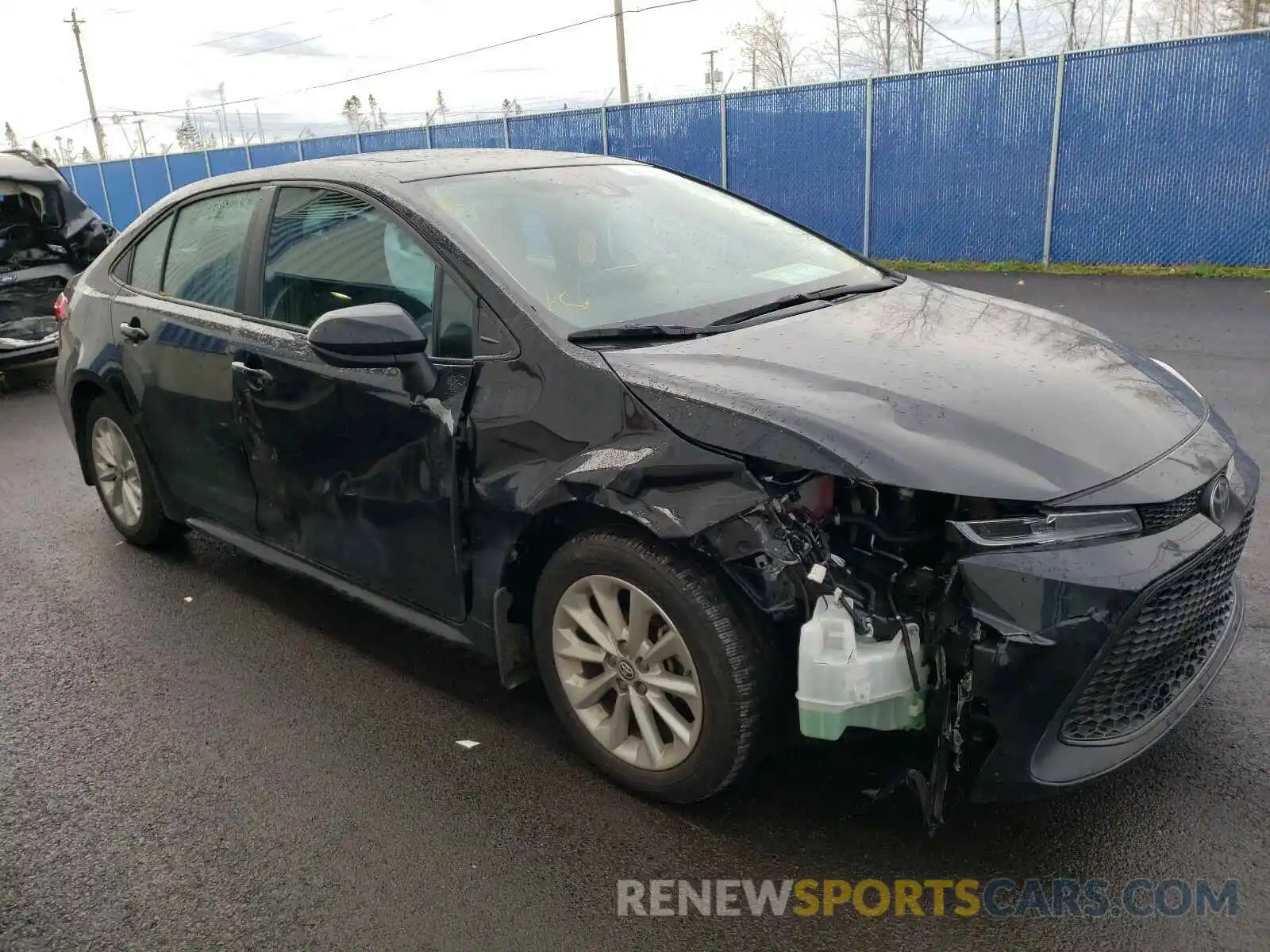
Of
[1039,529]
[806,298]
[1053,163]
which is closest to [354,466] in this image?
[806,298]

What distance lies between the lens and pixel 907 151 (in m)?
14.2

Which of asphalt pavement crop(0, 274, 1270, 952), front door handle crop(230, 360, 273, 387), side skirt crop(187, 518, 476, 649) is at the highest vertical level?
front door handle crop(230, 360, 273, 387)

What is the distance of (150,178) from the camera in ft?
99.1

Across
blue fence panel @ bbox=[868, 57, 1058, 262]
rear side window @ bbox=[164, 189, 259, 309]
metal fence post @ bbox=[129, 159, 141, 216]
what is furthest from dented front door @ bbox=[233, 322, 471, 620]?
metal fence post @ bbox=[129, 159, 141, 216]

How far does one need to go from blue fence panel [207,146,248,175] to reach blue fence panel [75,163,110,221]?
663 cm

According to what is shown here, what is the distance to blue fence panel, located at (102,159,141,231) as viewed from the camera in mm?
31125

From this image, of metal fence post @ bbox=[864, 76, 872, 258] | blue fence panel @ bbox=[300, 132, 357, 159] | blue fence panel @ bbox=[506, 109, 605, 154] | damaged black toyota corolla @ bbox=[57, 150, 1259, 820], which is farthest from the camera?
blue fence panel @ bbox=[300, 132, 357, 159]

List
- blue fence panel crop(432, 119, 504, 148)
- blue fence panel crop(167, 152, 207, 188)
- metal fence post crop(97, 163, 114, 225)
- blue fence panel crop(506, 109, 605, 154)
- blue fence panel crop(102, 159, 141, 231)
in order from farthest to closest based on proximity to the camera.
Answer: metal fence post crop(97, 163, 114, 225) < blue fence panel crop(102, 159, 141, 231) < blue fence panel crop(167, 152, 207, 188) < blue fence panel crop(432, 119, 504, 148) < blue fence panel crop(506, 109, 605, 154)

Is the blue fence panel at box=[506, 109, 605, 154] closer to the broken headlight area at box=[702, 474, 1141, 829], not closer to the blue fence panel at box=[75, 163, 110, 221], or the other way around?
the broken headlight area at box=[702, 474, 1141, 829]

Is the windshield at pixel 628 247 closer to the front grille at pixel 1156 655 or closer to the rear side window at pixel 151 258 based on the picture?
the front grille at pixel 1156 655

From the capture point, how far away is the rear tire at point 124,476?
470 cm

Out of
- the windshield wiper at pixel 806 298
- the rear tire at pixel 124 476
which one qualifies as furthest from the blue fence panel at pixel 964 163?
the rear tire at pixel 124 476

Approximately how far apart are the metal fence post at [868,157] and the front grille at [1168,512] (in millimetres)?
12668

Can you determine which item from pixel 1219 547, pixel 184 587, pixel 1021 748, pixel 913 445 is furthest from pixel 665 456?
pixel 184 587
